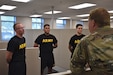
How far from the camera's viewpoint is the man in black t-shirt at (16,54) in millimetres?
2660

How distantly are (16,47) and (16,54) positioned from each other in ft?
0.42

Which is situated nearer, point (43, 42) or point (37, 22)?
point (43, 42)

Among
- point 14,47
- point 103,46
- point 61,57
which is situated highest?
point 103,46

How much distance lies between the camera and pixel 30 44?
25.3 ft

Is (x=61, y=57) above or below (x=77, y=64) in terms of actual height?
below

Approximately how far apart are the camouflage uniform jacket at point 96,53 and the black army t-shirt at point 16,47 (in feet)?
5.61

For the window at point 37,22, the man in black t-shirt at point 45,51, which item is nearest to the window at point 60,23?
the window at point 37,22

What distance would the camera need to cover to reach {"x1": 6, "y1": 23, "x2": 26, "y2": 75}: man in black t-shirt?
2660mm

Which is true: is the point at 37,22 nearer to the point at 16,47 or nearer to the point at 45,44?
the point at 45,44

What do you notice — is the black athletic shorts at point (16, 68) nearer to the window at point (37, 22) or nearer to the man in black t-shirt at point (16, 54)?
the man in black t-shirt at point (16, 54)

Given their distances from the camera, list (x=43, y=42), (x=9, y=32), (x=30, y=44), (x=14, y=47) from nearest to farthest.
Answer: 1. (x=14, y=47)
2. (x=43, y=42)
3. (x=30, y=44)
4. (x=9, y=32)

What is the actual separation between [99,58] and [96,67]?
64 mm

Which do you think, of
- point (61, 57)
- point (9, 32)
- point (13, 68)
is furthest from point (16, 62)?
point (9, 32)

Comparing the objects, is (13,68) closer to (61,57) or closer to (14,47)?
(14,47)
